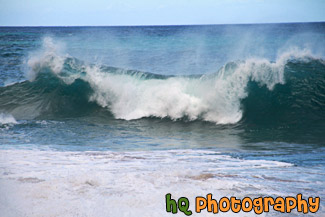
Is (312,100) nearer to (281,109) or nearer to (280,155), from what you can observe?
(281,109)

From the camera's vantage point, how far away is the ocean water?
3.54m

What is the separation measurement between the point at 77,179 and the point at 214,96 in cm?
578

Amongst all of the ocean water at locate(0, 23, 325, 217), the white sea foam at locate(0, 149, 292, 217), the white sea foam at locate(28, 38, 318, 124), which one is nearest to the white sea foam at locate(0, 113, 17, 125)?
the ocean water at locate(0, 23, 325, 217)

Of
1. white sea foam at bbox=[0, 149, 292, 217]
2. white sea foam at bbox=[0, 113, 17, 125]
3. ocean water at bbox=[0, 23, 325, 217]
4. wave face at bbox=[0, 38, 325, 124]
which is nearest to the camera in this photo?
white sea foam at bbox=[0, 149, 292, 217]

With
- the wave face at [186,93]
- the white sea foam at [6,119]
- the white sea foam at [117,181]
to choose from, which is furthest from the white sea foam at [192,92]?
the white sea foam at [117,181]

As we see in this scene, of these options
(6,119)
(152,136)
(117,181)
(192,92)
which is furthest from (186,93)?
(117,181)

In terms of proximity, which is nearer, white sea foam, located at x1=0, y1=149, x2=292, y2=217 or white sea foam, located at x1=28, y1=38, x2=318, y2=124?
white sea foam, located at x1=0, y1=149, x2=292, y2=217

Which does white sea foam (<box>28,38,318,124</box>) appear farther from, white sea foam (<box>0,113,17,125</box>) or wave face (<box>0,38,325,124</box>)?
white sea foam (<box>0,113,17,125</box>)

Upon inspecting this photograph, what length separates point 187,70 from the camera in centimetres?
1619

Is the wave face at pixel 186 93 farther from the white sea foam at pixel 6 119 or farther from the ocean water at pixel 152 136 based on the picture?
the white sea foam at pixel 6 119

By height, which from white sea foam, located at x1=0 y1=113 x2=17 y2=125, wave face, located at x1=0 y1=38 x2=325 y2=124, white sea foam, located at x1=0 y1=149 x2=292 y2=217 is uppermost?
wave face, located at x1=0 y1=38 x2=325 y2=124

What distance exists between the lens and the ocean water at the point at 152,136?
3543 millimetres

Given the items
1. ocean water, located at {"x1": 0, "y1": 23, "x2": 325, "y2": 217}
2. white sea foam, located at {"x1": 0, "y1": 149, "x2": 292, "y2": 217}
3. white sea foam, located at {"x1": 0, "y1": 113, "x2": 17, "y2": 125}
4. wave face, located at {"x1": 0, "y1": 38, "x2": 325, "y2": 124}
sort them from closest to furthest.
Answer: white sea foam, located at {"x1": 0, "y1": 149, "x2": 292, "y2": 217} → ocean water, located at {"x1": 0, "y1": 23, "x2": 325, "y2": 217} → white sea foam, located at {"x1": 0, "y1": 113, "x2": 17, "y2": 125} → wave face, located at {"x1": 0, "y1": 38, "x2": 325, "y2": 124}

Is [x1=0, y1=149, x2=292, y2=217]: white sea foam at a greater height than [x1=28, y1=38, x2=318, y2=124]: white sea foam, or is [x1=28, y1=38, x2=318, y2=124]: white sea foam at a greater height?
[x1=28, y1=38, x2=318, y2=124]: white sea foam
